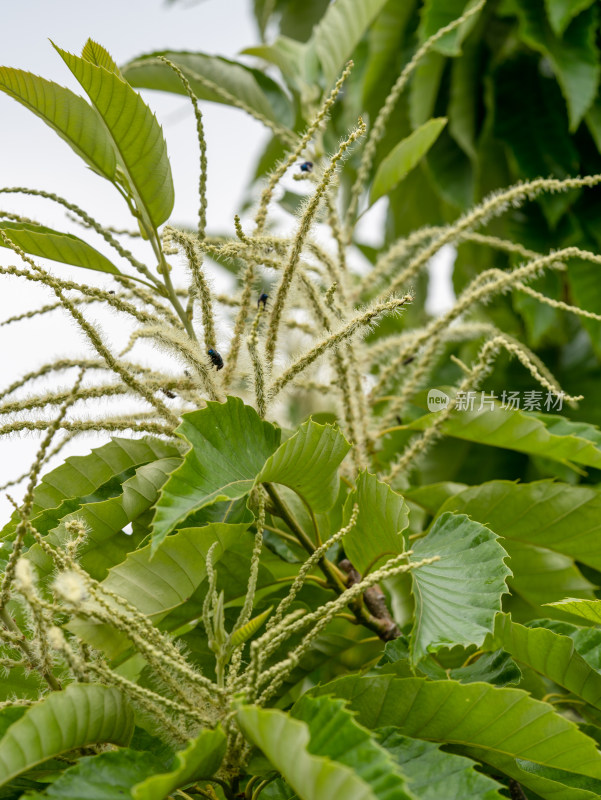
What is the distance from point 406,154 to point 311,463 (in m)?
0.62

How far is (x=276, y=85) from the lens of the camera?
1.55 m

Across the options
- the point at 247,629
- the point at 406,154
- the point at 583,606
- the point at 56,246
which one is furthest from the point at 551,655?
the point at 406,154

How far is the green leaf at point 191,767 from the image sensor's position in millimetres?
471

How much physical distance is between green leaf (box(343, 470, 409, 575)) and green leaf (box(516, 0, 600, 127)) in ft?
3.54

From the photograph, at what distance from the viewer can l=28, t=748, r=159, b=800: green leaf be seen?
1.73 ft

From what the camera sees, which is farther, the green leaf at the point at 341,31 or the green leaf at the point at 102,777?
the green leaf at the point at 341,31

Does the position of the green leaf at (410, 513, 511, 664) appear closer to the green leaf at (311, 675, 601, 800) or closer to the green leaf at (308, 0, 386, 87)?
the green leaf at (311, 675, 601, 800)

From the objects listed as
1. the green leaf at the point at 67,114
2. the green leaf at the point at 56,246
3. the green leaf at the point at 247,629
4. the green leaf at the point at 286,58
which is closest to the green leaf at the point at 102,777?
the green leaf at the point at 247,629

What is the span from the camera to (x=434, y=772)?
1.92ft

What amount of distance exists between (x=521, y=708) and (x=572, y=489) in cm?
38

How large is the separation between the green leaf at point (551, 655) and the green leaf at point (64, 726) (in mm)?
347

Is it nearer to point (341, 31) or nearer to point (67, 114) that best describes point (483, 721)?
point (67, 114)

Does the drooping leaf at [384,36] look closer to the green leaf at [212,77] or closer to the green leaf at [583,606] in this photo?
the green leaf at [212,77]

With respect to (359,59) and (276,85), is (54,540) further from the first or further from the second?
(359,59)
